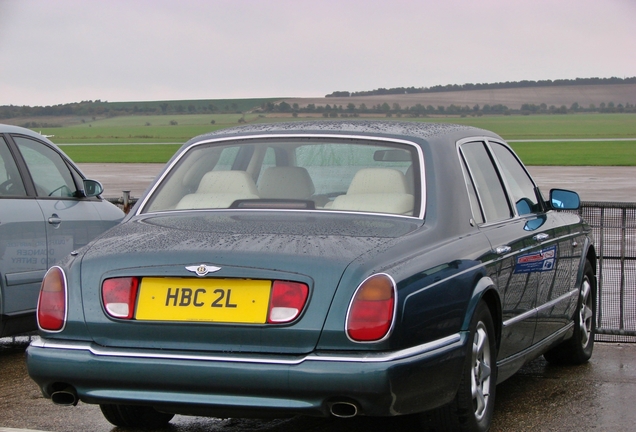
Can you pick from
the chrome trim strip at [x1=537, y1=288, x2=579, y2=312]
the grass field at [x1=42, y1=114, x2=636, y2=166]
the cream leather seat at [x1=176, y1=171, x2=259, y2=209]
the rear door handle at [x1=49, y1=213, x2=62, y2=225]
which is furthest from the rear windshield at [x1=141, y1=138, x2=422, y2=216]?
the grass field at [x1=42, y1=114, x2=636, y2=166]

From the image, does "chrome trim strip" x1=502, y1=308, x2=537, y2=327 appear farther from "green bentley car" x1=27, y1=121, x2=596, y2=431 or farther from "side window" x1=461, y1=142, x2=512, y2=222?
"side window" x1=461, y1=142, x2=512, y2=222

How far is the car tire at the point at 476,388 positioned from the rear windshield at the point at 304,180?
63cm

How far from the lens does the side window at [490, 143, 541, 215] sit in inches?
234

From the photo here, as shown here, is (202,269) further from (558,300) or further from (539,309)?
(558,300)

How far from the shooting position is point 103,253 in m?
4.21

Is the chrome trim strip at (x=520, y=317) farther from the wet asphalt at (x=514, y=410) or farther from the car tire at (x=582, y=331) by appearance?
the car tire at (x=582, y=331)

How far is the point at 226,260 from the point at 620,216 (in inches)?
192

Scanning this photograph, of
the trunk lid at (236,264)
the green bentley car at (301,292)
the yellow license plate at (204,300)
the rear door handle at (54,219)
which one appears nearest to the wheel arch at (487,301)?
the green bentley car at (301,292)

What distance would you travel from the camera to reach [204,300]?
12.8 feet

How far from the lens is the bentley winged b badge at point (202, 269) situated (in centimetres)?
390

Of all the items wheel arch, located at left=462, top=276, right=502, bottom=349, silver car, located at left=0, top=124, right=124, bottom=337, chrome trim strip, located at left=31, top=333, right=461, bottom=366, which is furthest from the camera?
silver car, located at left=0, top=124, right=124, bottom=337

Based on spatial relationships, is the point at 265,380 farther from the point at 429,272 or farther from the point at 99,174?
the point at 99,174

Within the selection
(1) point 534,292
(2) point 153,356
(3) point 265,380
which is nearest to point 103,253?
(2) point 153,356

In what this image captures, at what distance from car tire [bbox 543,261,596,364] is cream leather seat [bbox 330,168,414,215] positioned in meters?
2.39
